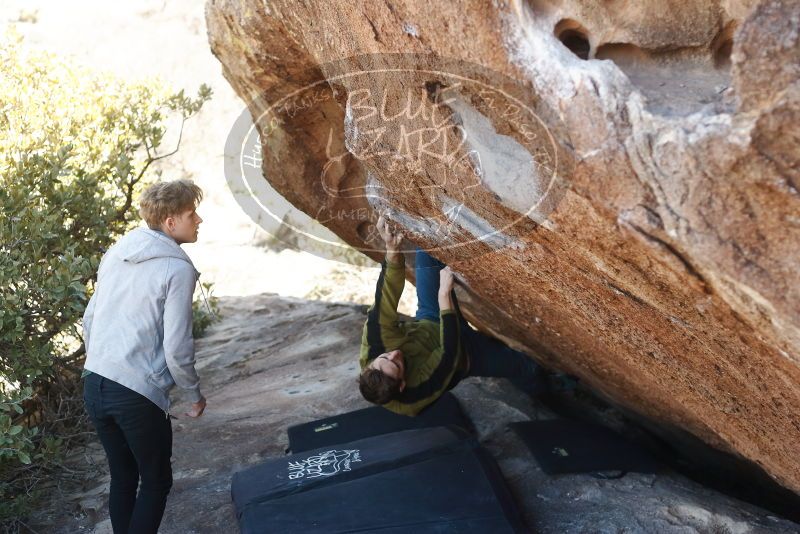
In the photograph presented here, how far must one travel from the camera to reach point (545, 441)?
15.5 feet

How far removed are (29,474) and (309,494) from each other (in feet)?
5.80

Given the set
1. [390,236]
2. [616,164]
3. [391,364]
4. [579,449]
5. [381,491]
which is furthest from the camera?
[579,449]

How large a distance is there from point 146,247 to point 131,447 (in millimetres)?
842

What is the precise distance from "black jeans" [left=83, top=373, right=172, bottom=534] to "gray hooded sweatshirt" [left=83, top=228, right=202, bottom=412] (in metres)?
0.06

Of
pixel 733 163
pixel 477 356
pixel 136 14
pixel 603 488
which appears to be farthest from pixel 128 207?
pixel 136 14

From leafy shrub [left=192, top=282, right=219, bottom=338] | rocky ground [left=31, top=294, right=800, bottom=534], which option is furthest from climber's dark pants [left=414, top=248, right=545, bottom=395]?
leafy shrub [left=192, top=282, right=219, bottom=338]

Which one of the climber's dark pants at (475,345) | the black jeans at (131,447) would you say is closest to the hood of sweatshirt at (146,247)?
the black jeans at (131,447)

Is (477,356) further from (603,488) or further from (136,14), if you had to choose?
(136,14)

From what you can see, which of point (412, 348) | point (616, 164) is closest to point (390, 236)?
point (412, 348)

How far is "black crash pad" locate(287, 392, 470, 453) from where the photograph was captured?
16.0 ft

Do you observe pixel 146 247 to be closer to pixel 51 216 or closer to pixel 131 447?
pixel 131 447

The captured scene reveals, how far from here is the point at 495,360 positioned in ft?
16.8

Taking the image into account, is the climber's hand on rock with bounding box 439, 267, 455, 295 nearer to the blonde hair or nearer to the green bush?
the blonde hair

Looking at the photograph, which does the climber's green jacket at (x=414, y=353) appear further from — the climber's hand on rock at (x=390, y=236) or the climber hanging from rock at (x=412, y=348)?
the climber's hand on rock at (x=390, y=236)
